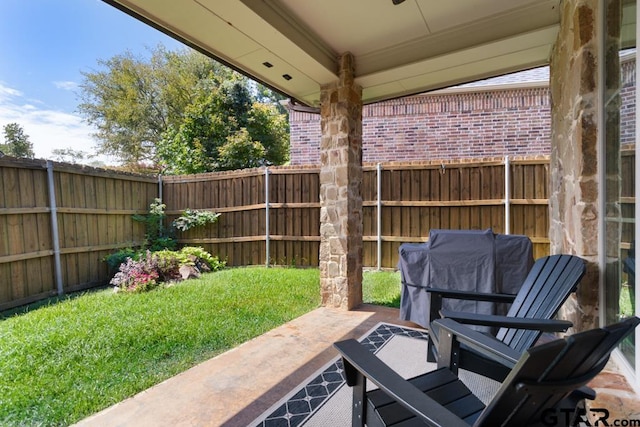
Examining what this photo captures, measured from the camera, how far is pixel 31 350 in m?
2.79

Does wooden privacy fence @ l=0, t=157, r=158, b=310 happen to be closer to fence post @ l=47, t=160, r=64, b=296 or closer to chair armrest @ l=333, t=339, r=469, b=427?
fence post @ l=47, t=160, r=64, b=296

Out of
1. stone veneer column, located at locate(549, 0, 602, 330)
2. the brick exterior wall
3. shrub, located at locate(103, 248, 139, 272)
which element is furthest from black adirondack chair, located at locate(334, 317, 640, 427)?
the brick exterior wall

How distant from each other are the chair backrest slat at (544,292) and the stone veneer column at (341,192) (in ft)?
6.32

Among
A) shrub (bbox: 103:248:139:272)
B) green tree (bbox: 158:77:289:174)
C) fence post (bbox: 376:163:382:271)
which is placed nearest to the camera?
shrub (bbox: 103:248:139:272)

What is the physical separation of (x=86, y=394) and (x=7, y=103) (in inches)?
788

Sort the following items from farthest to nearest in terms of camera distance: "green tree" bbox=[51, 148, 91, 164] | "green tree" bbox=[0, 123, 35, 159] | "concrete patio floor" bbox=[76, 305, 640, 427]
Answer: "green tree" bbox=[51, 148, 91, 164]
"green tree" bbox=[0, 123, 35, 159]
"concrete patio floor" bbox=[76, 305, 640, 427]

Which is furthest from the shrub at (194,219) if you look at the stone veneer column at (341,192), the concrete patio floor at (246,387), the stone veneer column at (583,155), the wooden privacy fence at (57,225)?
the stone veneer column at (583,155)

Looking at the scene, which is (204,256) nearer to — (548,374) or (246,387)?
(246,387)

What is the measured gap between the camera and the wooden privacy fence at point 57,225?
13.9 feet

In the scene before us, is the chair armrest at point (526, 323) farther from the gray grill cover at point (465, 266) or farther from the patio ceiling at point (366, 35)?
the patio ceiling at point (366, 35)

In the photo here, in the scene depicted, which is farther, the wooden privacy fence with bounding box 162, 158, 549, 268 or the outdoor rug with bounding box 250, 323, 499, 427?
the wooden privacy fence with bounding box 162, 158, 549, 268

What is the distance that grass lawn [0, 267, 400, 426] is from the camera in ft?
6.98

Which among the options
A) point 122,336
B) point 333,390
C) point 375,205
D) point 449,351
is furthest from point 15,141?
point 449,351

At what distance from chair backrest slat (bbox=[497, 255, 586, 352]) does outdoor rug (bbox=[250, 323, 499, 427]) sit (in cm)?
49
